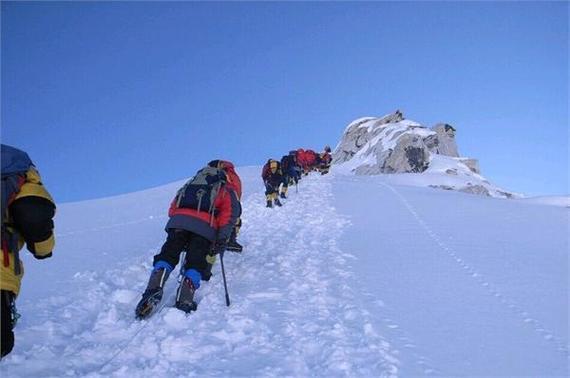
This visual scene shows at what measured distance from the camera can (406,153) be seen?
254ft

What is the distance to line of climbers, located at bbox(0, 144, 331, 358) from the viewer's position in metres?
3.18

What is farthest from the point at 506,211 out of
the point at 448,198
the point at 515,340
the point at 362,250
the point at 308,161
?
the point at 308,161

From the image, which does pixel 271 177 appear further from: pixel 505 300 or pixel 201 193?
pixel 505 300

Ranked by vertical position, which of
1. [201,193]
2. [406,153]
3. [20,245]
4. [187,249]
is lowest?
[20,245]

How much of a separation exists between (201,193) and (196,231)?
0.49 metres

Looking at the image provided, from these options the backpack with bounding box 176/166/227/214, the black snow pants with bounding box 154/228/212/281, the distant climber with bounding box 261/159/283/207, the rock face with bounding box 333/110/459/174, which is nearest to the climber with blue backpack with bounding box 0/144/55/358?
the black snow pants with bounding box 154/228/212/281

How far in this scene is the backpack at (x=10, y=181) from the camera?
311cm

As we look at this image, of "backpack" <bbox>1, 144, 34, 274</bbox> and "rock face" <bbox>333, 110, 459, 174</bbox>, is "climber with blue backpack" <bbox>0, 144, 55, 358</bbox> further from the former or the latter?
"rock face" <bbox>333, 110, 459, 174</bbox>

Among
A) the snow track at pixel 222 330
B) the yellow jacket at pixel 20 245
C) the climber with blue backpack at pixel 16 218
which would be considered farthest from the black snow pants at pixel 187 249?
the climber with blue backpack at pixel 16 218

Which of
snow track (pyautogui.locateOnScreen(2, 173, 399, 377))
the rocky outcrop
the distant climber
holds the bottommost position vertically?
snow track (pyautogui.locateOnScreen(2, 173, 399, 377))

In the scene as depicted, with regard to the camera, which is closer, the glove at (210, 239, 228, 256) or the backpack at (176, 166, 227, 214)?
the backpack at (176, 166, 227, 214)

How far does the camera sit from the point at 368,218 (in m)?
12.3

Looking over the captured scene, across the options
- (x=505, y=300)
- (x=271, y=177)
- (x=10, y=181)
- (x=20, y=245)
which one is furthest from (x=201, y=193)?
(x=271, y=177)

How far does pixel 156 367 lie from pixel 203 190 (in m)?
2.42
